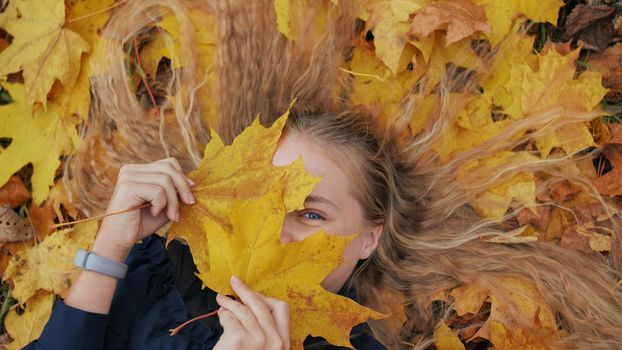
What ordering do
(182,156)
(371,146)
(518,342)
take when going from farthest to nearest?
(182,156)
(371,146)
(518,342)

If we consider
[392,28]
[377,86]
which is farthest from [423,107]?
[392,28]

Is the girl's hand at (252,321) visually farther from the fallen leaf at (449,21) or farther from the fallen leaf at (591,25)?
the fallen leaf at (591,25)

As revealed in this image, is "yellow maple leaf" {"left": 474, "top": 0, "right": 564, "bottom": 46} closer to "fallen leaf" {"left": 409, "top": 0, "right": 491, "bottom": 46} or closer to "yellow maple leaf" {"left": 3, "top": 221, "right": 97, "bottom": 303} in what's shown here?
"fallen leaf" {"left": 409, "top": 0, "right": 491, "bottom": 46}

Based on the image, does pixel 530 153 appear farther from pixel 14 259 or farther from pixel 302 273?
pixel 14 259

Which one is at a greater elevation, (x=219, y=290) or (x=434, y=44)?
(x=434, y=44)

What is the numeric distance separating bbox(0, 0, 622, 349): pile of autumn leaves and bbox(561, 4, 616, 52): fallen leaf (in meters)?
0.11

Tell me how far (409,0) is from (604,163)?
806mm

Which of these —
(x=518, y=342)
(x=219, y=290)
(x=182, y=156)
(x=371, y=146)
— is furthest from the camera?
(x=182, y=156)

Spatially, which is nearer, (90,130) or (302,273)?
(302,273)

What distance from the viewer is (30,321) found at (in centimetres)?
206

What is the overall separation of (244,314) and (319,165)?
54 centimetres

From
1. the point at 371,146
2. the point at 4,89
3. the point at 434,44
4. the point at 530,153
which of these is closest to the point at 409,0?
the point at 434,44

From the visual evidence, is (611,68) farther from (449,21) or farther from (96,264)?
(96,264)

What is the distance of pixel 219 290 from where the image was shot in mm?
1416
